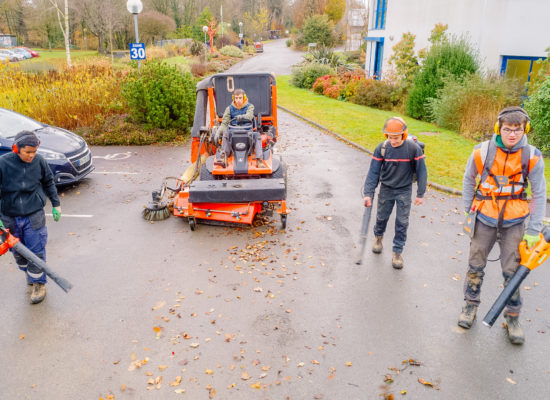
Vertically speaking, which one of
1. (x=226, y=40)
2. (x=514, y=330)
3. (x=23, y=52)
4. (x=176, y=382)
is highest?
(x=226, y=40)

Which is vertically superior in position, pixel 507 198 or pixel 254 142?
pixel 507 198

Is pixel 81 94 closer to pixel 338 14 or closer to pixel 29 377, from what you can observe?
pixel 29 377

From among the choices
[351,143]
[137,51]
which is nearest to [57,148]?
[137,51]

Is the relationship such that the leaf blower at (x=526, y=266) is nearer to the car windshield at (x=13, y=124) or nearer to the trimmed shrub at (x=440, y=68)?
the car windshield at (x=13, y=124)

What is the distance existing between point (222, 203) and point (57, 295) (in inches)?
111

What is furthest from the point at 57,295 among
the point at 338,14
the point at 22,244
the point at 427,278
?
the point at 338,14

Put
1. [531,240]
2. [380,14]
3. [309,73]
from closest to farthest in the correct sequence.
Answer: [531,240] → [380,14] → [309,73]

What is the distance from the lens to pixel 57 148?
8.98 m

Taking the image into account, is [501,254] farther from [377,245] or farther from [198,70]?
[198,70]

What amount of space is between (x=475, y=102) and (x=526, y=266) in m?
11.3

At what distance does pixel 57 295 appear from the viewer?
17.4ft

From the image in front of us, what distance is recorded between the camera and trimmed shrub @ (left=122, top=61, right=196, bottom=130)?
13156mm

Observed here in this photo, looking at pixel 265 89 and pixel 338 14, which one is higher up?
pixel 338 14

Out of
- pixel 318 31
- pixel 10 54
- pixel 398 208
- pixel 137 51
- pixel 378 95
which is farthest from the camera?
pixel 318 31
